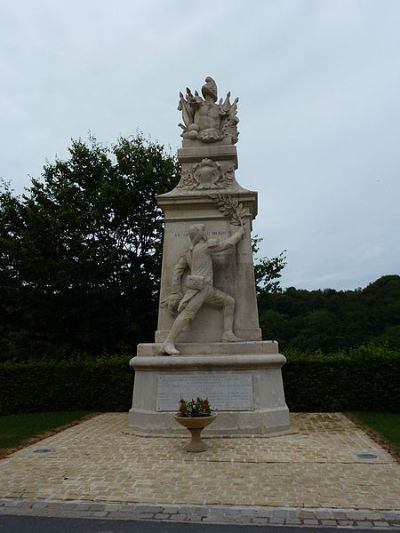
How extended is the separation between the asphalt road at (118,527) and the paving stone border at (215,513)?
96mm

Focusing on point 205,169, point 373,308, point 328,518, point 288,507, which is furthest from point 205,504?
point 373,308

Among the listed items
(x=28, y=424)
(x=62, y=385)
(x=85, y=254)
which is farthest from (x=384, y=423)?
(x=85, y=254)

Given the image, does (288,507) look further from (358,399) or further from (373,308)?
(373,308)

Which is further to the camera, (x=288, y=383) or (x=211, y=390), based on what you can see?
(x=288, y=383)

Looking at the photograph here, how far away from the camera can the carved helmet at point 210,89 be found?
41.9 feet

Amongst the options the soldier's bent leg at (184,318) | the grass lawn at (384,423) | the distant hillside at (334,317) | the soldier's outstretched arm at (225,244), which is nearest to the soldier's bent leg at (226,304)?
the soldier's bent leg at (184,318)

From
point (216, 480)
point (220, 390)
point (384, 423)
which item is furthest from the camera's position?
point (384, 423)

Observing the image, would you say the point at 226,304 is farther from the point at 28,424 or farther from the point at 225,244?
the point at 28,424

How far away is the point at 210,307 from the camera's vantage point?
10.9 meters

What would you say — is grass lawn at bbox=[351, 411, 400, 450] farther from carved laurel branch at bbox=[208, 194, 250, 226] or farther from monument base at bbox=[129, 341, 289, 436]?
carved laurel branch at bbox=[208, 194, 250, 226]

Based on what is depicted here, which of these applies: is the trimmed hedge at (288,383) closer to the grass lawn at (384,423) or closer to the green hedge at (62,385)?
the green hedge at (62,385)

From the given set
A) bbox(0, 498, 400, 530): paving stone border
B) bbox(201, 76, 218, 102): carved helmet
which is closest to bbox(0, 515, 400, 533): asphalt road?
Result: bbox(0, 498, 400, 530): paving stone border

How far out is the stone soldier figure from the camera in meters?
10.5

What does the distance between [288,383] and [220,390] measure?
412cm
